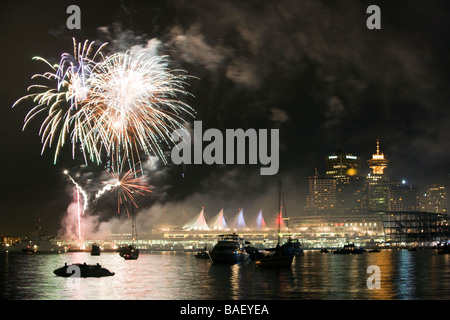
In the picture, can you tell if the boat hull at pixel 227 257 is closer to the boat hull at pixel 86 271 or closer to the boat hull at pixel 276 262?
the boat hull at pixel 276 262

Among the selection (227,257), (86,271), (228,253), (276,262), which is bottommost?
(227,257)

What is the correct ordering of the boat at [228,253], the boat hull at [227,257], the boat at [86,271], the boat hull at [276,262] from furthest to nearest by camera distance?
1. the boat at [228,253]
2. the boat hull at [227,257]
3. the boat hull at [276,262]
4. the boat at [86,271]

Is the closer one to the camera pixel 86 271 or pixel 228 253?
pixel 86 271

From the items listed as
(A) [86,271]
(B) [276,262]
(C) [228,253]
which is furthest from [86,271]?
(C) [228,253]

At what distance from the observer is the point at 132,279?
6341 cm

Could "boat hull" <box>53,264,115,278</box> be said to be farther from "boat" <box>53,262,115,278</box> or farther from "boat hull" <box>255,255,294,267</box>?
"boat hull" <box>255,255,294,267</box>

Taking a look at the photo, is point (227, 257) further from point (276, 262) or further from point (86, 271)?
point (86, 271)

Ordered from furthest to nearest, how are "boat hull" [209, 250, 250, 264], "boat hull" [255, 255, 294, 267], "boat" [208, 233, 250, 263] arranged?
"boat" [208, 233, 250, 263], "boat hull" [209, 250, 250, 264], "boat hull" [255, 255, 294, 267]

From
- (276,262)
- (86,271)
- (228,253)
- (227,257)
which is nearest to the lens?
(86,271)

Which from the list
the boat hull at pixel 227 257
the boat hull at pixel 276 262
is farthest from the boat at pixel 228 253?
the boat hull at pixel 276 262

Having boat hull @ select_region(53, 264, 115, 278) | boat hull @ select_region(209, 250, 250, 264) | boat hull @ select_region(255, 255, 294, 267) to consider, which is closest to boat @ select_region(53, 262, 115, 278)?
boat hull @ select_region(53, 264, 115, 278)

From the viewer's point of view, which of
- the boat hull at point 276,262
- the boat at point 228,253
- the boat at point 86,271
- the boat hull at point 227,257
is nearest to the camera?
the boat at point 86,271
